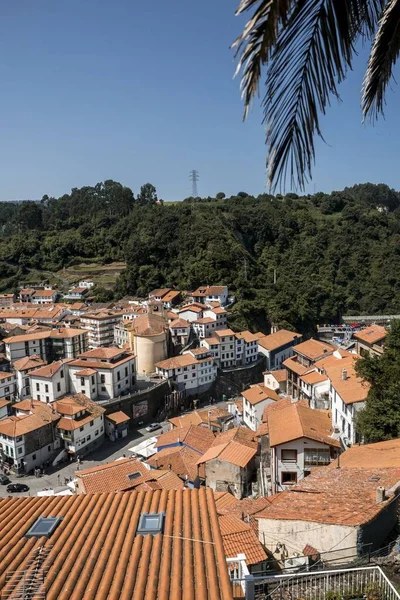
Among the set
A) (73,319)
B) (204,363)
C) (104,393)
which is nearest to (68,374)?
(104,393)

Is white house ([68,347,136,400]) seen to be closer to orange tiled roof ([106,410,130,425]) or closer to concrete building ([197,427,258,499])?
orange tiled roof ([106,410,130,425])

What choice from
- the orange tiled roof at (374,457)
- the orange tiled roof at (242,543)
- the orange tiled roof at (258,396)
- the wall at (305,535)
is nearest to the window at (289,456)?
the orange tiled roof at (374,457)

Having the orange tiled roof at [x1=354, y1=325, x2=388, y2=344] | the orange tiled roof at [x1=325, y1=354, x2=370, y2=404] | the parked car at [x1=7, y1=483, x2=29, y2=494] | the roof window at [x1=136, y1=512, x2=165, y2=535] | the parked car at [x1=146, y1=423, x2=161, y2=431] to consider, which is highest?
the roof window at [x1=136, y1=512, x2=165, y2=535]

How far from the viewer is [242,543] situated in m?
8.42

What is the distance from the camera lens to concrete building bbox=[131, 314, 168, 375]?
124 feet

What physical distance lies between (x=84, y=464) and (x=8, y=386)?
1013cm

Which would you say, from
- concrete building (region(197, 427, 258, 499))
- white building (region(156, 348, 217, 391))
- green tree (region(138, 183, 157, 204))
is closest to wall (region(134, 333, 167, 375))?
white building (region(156, 348, 217, 391))

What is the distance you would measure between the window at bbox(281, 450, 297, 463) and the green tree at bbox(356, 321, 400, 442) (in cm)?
232

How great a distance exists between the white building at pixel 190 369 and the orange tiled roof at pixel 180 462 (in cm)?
1329

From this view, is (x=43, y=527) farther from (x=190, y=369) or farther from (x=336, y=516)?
(x=190, y=369)

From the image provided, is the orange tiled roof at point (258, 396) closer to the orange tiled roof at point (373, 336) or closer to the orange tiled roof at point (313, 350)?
the orange tiled roof at point (313, 350)

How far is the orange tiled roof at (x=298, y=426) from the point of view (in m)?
15.0

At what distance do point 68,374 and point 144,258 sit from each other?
27.9 meters

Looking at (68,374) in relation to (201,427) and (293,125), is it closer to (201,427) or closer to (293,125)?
(201,427)
